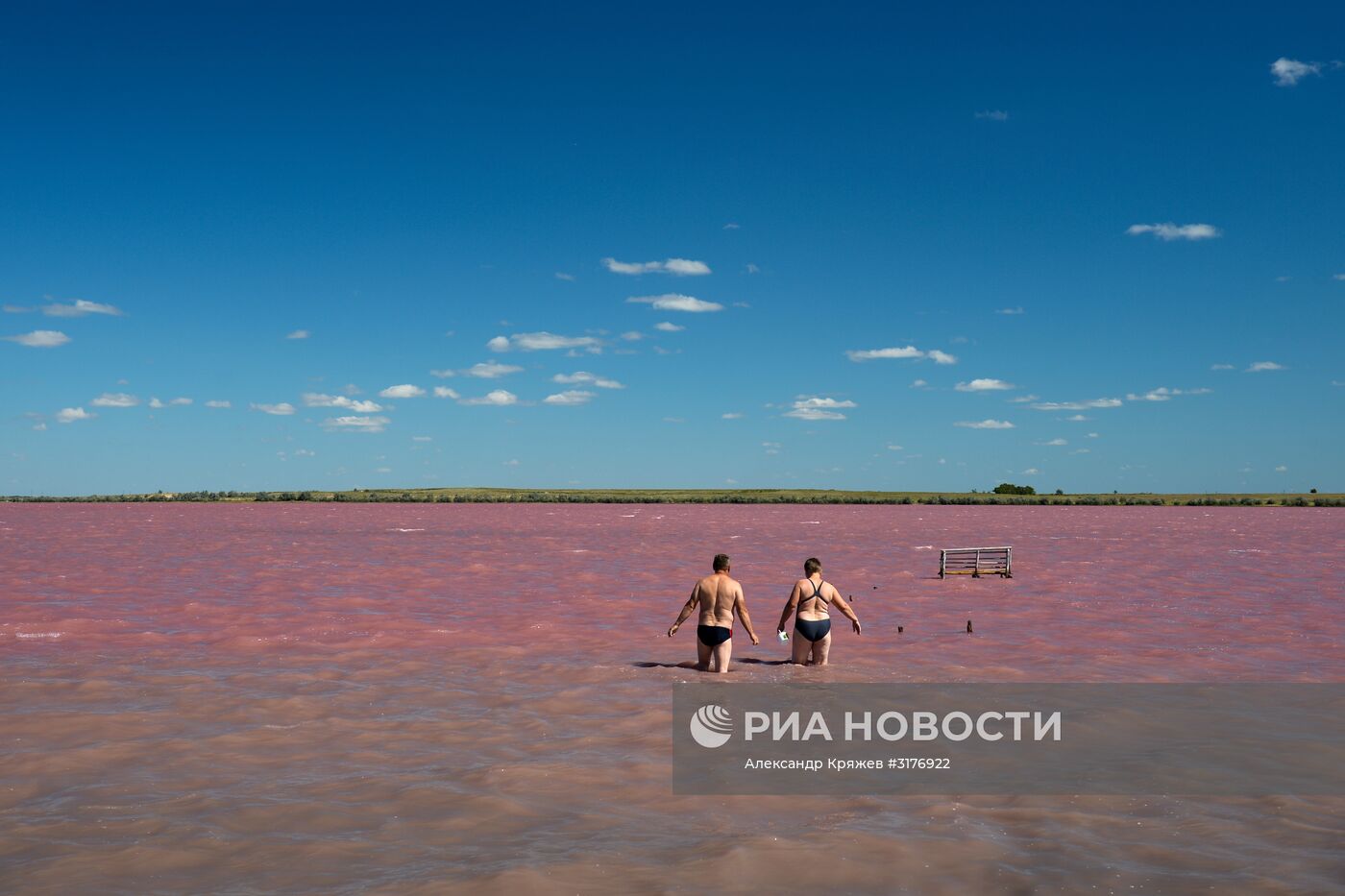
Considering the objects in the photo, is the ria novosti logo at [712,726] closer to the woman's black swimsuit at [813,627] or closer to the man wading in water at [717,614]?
the man wading in water at [717,614]

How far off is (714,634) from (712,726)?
144 inches

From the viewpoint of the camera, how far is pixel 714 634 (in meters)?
16.8

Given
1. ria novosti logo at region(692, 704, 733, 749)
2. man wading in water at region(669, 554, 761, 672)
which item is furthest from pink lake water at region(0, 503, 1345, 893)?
Result: man wading in water at region(669, 554, 761, 672)

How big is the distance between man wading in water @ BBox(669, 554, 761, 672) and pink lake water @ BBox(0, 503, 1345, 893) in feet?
2.09

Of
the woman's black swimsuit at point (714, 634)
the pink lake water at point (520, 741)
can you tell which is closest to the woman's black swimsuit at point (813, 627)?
the pink lake water at point (520, 741)

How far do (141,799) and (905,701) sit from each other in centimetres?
1000

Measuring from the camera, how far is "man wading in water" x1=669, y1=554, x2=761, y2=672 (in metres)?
16.5

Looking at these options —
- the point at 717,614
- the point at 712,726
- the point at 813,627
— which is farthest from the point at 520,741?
the point at 813,627

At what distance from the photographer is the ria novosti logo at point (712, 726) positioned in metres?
12.6

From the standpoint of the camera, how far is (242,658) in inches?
711

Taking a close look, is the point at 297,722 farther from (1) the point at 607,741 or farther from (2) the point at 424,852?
(2) the point at 424,852

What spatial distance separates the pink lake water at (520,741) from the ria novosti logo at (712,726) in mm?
453

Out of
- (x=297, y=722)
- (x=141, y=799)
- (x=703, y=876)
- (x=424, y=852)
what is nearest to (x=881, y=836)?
(x=703, y=876)

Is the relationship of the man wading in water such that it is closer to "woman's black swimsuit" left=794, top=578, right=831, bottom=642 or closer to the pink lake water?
the pink lake water
